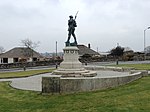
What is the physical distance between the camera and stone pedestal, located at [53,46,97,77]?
18922mm

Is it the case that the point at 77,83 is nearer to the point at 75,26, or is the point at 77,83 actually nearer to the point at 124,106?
the point at 124,106

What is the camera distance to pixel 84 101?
10312mm

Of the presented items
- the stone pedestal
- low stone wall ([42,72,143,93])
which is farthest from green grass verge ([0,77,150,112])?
the stone pedestal

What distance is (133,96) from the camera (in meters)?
10.9

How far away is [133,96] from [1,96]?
19.3 feet

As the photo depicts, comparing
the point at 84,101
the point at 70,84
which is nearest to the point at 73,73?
the point at 70,84

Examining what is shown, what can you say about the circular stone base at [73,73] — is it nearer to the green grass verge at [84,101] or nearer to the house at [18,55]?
Result: the green grass verge at [84,101]

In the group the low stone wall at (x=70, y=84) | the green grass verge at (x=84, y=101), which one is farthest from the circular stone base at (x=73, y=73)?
the green grass verge at (x=84, y=101)

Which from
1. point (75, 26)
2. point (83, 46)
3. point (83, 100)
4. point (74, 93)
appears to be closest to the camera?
point (83, 100)

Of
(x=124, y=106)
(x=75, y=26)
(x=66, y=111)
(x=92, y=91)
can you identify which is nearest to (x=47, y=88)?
(x=92, y=91)

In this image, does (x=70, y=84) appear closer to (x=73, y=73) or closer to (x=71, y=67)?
(x=73, y=73)

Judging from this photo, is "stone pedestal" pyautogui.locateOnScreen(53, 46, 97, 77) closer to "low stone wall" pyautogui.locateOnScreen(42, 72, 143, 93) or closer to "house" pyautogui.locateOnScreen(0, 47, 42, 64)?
"low stone wall" pyautogui.locateOnScreen(42, 72, 143, 93)

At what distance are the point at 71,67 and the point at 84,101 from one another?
9.90m

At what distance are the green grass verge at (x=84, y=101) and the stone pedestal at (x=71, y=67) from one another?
21.0ft
